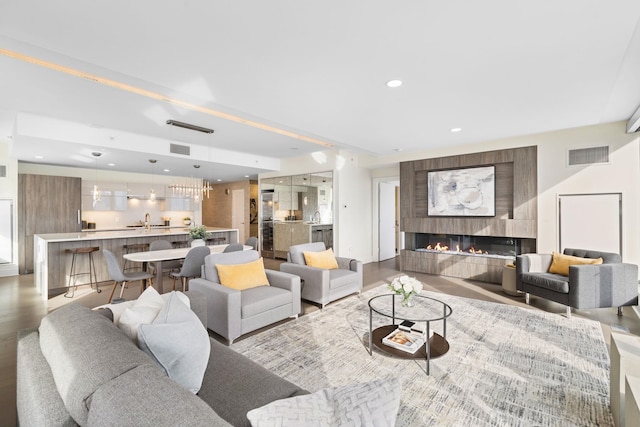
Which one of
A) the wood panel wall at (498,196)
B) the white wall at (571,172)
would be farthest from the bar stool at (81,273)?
the wood panel wall at (498,196)

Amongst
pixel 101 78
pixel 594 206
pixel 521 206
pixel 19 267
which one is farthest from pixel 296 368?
pixel 19 267

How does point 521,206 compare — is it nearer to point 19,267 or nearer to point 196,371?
point 196,371

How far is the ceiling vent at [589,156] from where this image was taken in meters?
4.69

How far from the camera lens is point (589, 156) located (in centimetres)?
480

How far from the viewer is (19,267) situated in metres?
6.56

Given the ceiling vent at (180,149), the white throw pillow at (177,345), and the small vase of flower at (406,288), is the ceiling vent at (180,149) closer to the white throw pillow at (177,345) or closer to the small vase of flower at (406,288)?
the small vase of flower at (406,288)

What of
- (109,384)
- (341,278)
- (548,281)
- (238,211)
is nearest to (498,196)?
(548,281)

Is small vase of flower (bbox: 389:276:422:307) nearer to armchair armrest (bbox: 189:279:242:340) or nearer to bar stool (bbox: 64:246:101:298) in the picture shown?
armchair armrest (bbox: 189:279:242:340)

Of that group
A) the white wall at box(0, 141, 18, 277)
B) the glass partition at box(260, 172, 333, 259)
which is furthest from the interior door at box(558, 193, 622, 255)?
the white wall at box(0, 141, 18, 277)

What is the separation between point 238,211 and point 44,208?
5.22m

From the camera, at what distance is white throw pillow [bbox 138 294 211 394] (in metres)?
1.37

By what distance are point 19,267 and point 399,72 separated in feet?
27.5

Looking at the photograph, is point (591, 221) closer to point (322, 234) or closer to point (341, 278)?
point (341, 278)

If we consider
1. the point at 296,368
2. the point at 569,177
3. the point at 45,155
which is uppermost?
the point at 45,155
